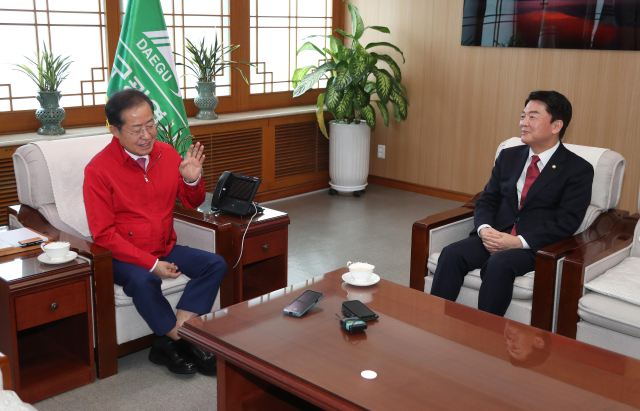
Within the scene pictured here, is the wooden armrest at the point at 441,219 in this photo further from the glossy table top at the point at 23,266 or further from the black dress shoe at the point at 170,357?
the glossy table top at the point at 23,266

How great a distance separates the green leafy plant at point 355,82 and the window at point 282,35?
9.5 inches

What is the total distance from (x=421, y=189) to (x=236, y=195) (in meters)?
3.07

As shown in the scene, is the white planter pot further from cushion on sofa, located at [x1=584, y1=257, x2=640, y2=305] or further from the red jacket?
cushion on sofa, located at [x1=584, y1=257, x2=640, y2=305]

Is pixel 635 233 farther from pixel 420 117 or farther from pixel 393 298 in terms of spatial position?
pixel 420 117

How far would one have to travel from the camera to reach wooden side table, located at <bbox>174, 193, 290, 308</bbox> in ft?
9.04

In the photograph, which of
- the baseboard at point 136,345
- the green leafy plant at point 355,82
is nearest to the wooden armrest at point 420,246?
the baseboard at point 136,345

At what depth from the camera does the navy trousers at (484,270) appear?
2535 millimetres

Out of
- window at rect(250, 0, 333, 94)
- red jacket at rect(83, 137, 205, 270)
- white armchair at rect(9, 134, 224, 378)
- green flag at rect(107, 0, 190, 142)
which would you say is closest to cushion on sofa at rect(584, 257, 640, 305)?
white armchair at rect(9, 134, 224, 378)

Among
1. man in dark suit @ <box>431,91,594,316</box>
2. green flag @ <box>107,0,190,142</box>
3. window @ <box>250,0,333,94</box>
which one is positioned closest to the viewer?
man in dark suit @ <box>431,91,594,316</box>

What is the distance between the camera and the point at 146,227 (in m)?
2.59

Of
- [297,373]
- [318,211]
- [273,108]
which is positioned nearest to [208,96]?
[273,108]

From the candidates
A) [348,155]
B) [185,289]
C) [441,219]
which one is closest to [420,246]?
[441,219]

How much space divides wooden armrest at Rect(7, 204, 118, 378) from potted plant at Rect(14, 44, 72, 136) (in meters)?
1.54

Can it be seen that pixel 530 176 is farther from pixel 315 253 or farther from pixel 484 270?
pixel 315 253
